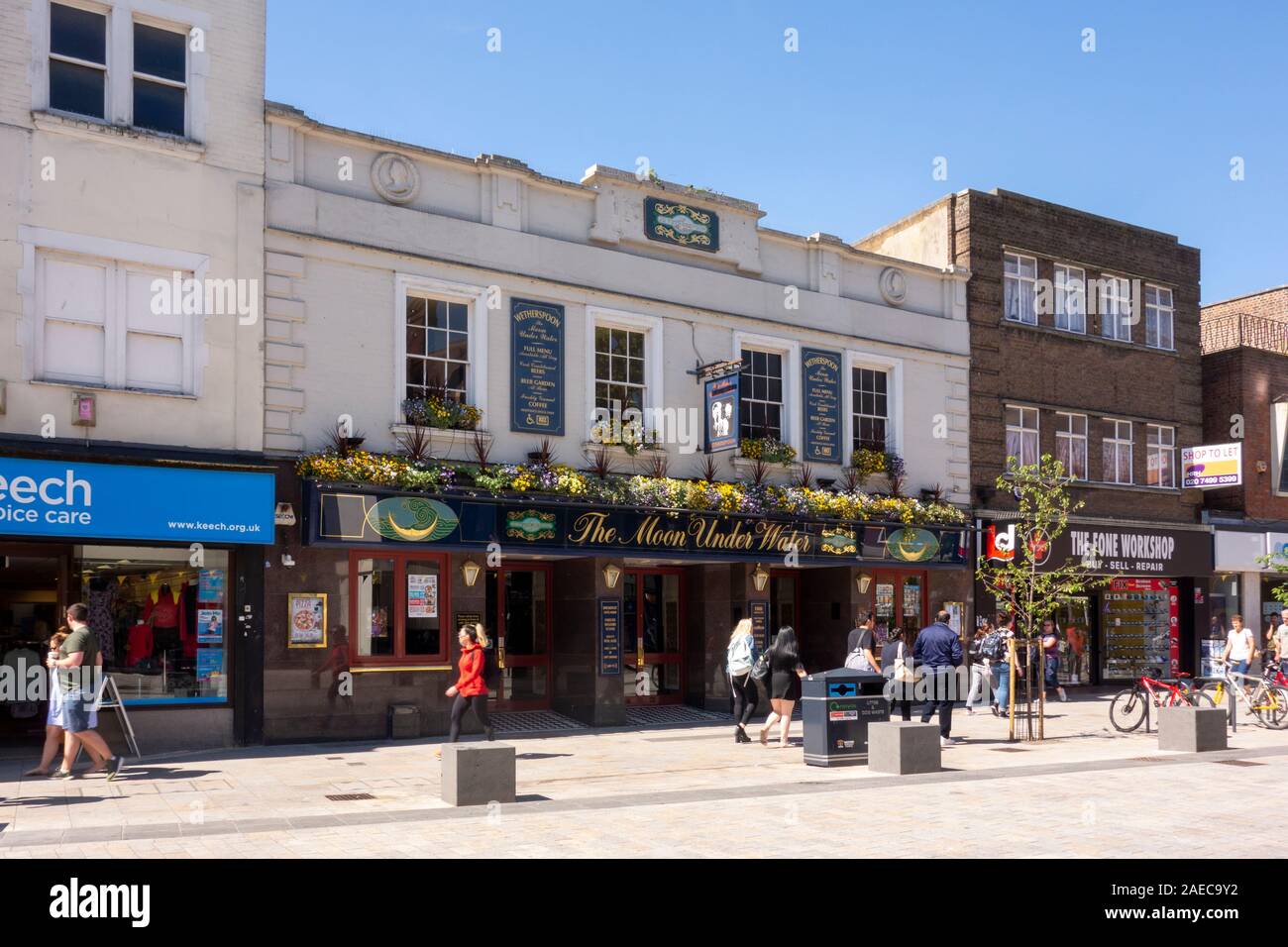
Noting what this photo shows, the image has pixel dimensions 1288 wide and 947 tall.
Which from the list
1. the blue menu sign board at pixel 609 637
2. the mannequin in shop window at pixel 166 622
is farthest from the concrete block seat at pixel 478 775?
the blue menu sign board at pixel 609 637

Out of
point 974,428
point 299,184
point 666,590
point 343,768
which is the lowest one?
point 343,768

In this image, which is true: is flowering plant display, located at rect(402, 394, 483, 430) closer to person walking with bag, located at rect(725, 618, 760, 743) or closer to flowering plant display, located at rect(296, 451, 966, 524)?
flowering plant display, located at rect(296, 451, 966, 524)

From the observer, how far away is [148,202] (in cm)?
1596

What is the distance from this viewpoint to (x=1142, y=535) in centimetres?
2722

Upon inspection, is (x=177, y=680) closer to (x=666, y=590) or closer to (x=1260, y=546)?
(x=666, y=590)

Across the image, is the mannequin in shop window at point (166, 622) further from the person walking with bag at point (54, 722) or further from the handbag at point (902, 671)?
the handbag at point (902, 671)

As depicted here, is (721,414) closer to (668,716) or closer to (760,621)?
(760,621)

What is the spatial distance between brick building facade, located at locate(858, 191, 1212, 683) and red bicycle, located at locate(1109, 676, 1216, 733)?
587 centimetres

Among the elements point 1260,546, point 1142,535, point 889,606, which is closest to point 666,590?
point 889,606

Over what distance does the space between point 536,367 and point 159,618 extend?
6.57 metres

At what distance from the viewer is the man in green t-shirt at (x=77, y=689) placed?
12.8 meters

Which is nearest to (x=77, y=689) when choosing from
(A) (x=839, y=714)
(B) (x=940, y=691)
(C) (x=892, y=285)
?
(A) (x=839, y=714)
